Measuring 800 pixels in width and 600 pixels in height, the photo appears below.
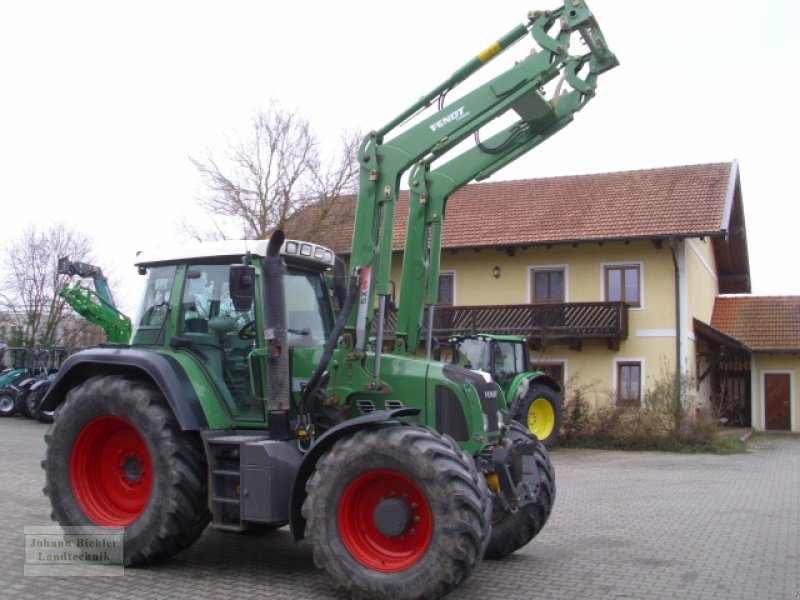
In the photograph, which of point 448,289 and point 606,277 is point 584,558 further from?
point 448,289

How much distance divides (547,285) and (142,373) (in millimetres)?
20329

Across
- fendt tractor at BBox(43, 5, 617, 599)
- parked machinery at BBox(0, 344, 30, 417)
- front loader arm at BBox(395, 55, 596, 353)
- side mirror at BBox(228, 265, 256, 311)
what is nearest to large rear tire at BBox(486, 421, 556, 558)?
fendt tractor at BBox(43, 5, 617, 599)

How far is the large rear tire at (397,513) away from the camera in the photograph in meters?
5.46

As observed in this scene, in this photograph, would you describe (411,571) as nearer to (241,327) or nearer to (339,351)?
(339,351)

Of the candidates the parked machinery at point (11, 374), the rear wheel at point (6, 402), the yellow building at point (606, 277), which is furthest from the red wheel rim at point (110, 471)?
the rear wheel at point (6, 402)

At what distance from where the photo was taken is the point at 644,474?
15.4 metres

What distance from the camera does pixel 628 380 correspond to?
24828 mm

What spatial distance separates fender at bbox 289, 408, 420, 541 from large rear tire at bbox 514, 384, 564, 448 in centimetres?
1264

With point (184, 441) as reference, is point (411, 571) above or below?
below

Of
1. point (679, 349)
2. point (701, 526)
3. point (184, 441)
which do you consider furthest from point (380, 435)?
point (679, 349)

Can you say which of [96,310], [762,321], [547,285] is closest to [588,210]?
[547,285]

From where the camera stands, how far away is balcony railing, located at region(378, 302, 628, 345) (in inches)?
941

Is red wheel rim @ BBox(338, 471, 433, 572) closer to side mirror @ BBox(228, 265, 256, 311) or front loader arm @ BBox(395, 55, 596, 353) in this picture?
side mirror @ BBox(228, 265, 256, 311)

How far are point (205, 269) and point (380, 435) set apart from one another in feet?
8.00
